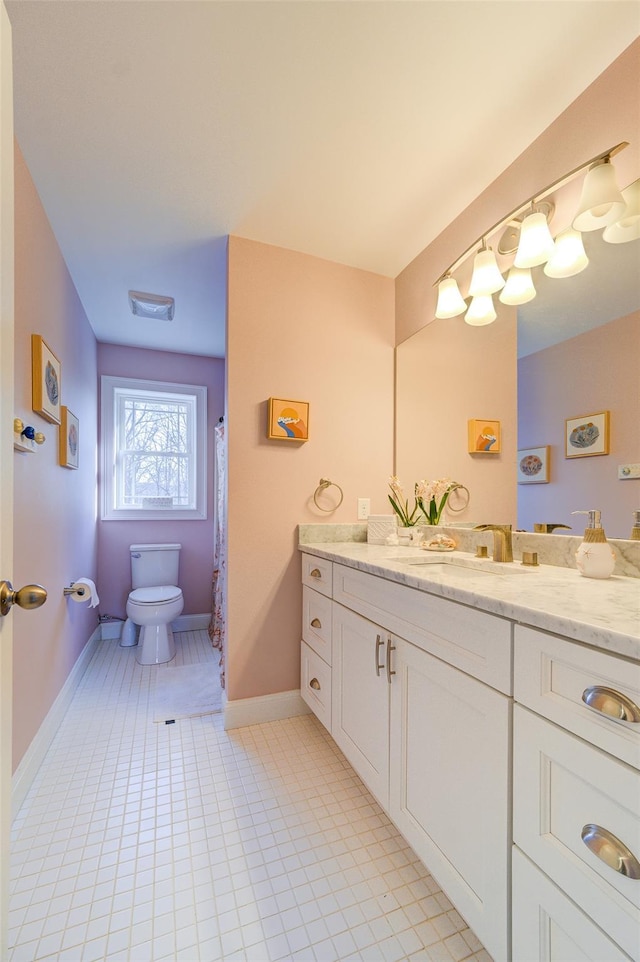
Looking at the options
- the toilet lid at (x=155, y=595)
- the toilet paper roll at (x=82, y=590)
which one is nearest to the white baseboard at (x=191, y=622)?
the toilet lid at (x=155, y=595)

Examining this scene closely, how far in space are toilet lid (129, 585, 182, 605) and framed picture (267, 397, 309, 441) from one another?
1491 mm

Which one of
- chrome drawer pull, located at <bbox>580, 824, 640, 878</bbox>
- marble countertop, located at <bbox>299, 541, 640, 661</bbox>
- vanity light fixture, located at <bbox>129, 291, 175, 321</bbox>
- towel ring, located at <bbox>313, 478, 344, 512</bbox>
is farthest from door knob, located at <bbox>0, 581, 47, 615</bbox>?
vanity light fixture, located at <bbox>129, 291, 175, 321</bbox>

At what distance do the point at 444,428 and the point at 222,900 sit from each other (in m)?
1.83

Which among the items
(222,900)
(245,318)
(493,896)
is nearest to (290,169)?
(245,318)

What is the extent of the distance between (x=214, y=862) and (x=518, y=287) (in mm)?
2112

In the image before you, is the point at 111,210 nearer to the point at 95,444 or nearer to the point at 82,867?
the point at 95,444

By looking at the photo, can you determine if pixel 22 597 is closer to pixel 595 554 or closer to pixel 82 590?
pixel 595 554

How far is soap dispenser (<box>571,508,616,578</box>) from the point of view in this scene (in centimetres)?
106

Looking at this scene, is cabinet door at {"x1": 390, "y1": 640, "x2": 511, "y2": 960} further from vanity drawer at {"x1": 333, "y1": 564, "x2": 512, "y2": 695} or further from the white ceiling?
the white ceiling

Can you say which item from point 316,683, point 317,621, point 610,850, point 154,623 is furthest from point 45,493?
point 610,850

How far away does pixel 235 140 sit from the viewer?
55.8 inches

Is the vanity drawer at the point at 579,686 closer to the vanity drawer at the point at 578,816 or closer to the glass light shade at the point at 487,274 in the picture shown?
the vanity drawer at the point at 578,816

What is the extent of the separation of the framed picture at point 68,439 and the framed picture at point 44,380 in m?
0.12

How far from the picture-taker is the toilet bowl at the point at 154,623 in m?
2.62
